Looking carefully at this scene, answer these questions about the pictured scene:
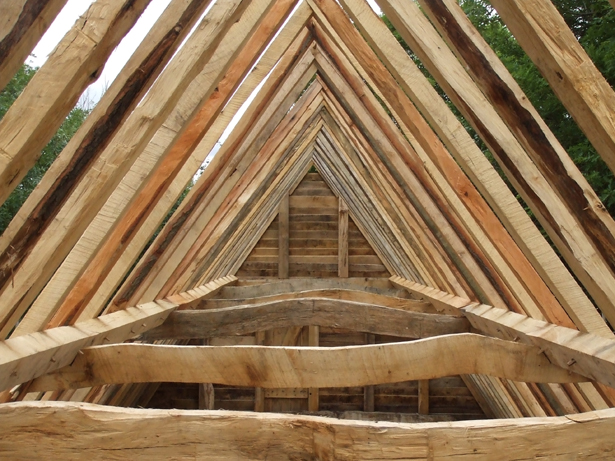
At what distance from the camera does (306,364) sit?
105 inches

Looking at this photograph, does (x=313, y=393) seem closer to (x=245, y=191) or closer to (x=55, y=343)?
(x=245, y=191)

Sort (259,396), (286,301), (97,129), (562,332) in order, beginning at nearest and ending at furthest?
(97,129), (562,332), (286,301), (259,396)

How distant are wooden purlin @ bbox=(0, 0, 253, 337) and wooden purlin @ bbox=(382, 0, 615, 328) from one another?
0.73m

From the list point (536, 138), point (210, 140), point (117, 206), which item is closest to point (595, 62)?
point (210, 140)

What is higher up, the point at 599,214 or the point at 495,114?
Answer: the point at 495,114

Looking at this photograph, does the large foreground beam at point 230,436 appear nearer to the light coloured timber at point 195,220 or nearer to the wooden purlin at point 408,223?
the light coloured timber at point 195,220

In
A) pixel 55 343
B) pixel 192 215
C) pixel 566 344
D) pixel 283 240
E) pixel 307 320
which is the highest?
pixel 283 240

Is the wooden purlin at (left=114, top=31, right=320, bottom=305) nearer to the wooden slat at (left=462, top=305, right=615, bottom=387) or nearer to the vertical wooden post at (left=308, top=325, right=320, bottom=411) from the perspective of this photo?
the wooden slat at (left=462, top=305, right=615, bottom=387)

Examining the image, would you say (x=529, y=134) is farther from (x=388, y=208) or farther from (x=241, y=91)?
(x=388, y=208)

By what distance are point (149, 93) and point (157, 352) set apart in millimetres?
1107

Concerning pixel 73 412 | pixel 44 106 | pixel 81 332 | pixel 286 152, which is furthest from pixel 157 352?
pixel 286 152

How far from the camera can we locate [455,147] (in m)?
2.71

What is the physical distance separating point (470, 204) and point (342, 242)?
716cm

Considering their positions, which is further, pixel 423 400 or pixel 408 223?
pixel 423 400
